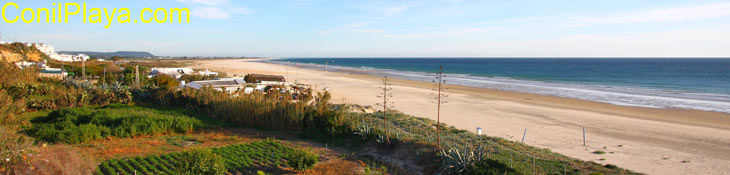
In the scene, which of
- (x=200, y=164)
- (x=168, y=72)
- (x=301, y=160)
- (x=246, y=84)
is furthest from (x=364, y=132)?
(x=168, y=72)

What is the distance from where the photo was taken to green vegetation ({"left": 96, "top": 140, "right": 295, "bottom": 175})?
639 cm

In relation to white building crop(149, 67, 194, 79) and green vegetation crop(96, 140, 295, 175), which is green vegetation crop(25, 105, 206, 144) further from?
white building crop(149, 67, 194, 79)

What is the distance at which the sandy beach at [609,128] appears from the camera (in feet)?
32.1

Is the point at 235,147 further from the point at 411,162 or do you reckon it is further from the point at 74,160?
the point at 411,162

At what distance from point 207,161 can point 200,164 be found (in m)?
0.15

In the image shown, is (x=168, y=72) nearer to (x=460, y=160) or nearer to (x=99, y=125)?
(x=99, y=125)

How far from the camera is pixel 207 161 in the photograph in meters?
6.36

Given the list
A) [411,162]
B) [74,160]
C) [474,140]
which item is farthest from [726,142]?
[74,160]

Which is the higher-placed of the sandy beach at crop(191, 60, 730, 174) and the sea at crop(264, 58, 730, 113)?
the sea at crop(264, 58, 730, 113)

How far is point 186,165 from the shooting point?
6.30 meters

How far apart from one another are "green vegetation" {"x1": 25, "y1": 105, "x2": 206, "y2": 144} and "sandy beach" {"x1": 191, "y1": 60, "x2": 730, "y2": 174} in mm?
8800

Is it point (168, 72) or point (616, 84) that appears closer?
point (168, 72)

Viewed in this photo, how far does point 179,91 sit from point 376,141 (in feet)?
30.8

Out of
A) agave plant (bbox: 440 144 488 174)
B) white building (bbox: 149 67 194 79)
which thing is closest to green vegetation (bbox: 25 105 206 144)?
agave plant (bbox: 440 144 488 174)
